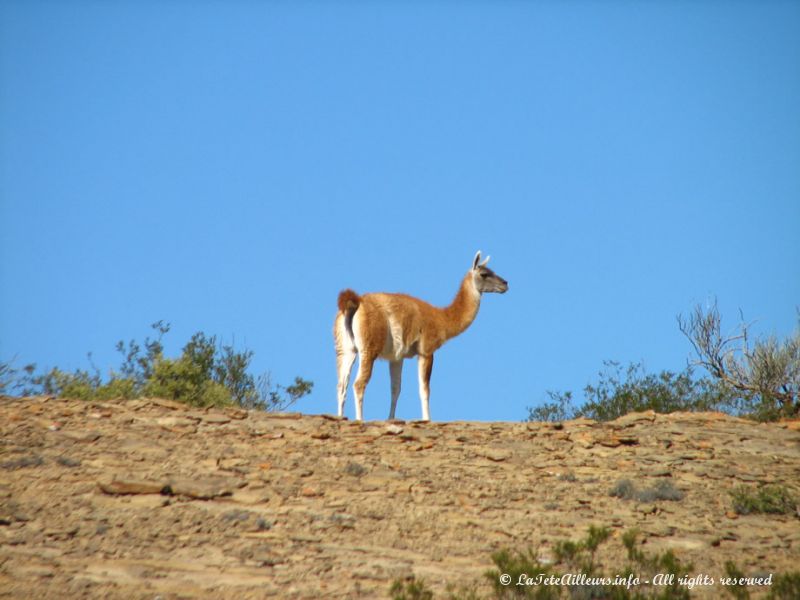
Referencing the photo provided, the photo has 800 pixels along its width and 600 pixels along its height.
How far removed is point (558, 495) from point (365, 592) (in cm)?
387

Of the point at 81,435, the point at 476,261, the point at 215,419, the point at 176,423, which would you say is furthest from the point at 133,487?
the point at 476,261

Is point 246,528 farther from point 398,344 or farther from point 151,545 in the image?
point 398,344

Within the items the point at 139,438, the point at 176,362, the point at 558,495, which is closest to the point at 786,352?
the point at 558,495

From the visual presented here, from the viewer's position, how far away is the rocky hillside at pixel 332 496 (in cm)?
1021

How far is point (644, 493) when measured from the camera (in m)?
13.0

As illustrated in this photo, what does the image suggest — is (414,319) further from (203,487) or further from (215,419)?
(203,487)

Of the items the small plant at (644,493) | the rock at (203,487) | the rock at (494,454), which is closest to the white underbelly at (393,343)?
the rock at (494,454)

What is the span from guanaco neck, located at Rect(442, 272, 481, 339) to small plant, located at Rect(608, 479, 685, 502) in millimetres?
7854

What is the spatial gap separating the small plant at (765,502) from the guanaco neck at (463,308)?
8.31 metres

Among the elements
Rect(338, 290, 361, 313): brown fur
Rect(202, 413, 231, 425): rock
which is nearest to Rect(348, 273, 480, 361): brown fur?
Rect(338, 290, 361, 313): brown fur

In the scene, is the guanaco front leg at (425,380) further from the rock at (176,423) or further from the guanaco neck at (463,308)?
the rock at (176,423)

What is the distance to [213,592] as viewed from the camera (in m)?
9.59

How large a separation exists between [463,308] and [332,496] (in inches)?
367

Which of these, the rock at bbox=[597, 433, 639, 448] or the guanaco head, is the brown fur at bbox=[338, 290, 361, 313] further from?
the rock at bbox=[597, 433, 639, 448]
